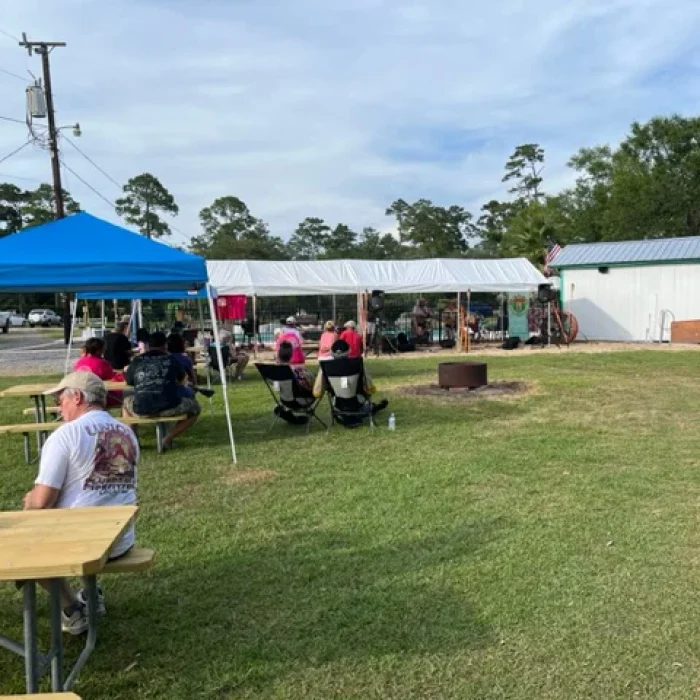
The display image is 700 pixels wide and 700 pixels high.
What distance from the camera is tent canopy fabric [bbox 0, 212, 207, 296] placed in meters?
6.14

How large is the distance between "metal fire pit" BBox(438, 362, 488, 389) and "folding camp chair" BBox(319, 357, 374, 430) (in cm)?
273

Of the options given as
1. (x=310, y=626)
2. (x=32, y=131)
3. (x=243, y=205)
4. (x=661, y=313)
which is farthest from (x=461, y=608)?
(x=243, y=205)

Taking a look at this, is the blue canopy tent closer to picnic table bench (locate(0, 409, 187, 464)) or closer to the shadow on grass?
picnic table bench (locate(0, 409, 187, 464))

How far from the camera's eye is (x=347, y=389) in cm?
776

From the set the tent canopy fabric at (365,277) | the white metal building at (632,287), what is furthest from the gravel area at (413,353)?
the tent canopy fabric at (365,277)

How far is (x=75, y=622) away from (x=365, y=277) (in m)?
17.8

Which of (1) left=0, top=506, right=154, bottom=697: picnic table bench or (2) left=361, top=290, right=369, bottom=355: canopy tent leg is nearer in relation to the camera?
(1) left=0, top=506, right=154, bottom=697: picnic table bench

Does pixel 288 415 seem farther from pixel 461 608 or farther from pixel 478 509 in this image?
pixel 461 608

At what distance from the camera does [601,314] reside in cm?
2256

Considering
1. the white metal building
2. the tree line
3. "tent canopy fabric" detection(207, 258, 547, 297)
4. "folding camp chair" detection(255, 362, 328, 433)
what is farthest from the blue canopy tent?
the tree line

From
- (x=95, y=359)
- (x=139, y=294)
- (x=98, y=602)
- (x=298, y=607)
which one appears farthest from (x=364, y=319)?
(x=98, y=602)

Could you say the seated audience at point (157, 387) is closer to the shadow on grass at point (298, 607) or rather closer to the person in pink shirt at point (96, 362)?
the person in pink shirt at point (96, 362)

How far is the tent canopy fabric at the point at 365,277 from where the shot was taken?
1906cm

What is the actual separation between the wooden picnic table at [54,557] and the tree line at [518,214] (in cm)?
3831
